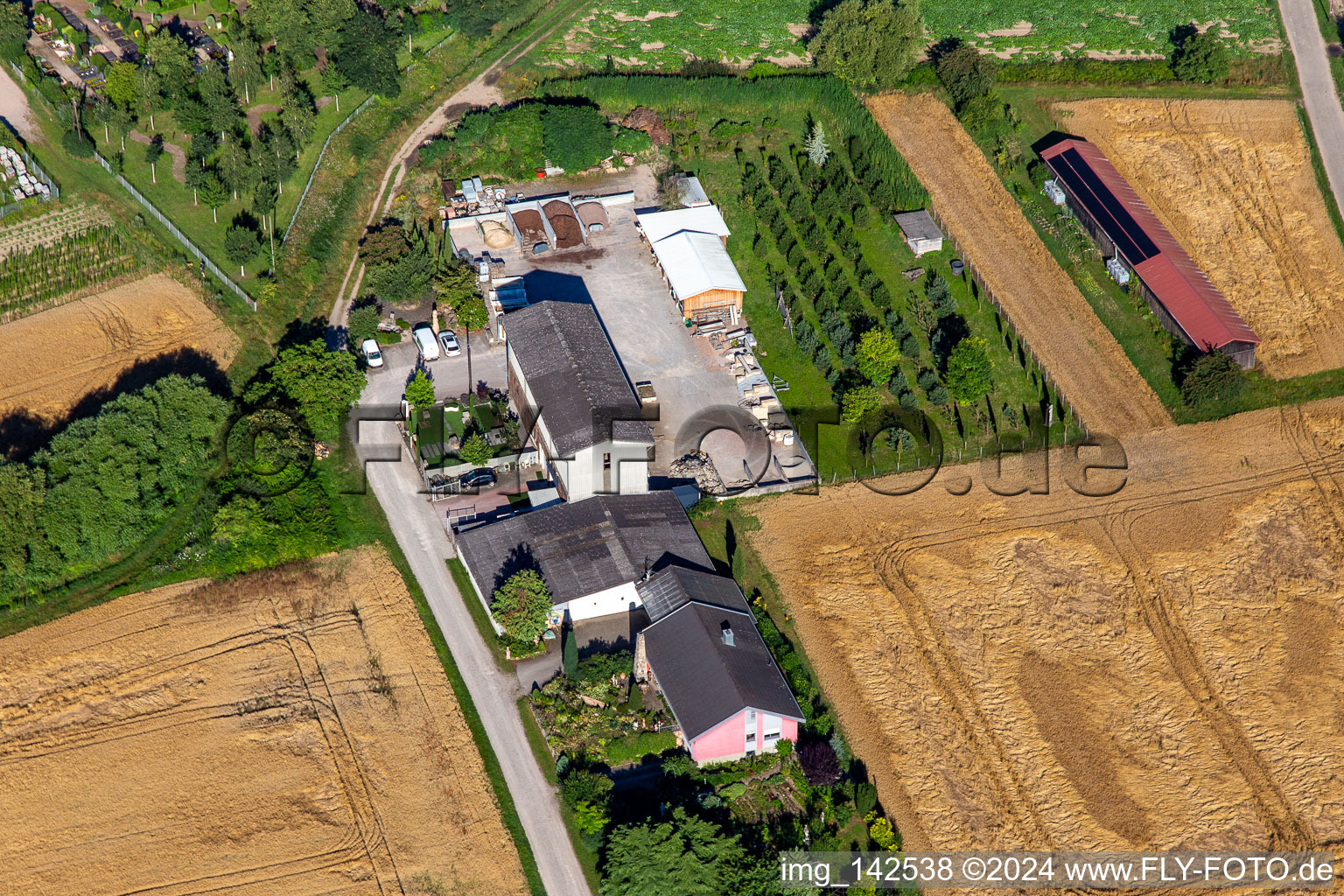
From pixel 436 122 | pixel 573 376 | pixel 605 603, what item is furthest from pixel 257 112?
pixel 605 603

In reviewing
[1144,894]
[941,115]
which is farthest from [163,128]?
[1144,894]

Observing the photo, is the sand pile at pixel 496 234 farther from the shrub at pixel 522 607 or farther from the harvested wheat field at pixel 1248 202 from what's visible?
the harvested wheat field at pixel 1248 202

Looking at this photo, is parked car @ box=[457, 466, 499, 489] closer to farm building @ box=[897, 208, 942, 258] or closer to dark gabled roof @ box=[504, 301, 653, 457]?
dark gabled roof @ box=[504, 301, 653, 457]

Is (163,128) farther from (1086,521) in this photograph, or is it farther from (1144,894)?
(1144,894)

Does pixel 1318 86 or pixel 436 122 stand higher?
pixel 436 122

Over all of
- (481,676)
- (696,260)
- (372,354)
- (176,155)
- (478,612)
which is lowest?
(481,676)

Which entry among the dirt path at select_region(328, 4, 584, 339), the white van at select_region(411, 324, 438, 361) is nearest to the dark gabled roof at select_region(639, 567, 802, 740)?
the white van at select_region(411, 324, 438, 361)

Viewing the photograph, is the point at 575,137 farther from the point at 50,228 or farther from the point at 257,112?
the point at 50,228

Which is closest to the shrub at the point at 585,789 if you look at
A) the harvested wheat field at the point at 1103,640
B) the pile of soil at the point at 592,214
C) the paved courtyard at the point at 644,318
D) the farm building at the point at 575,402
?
the harvested wheat field at the point at 1103,640
